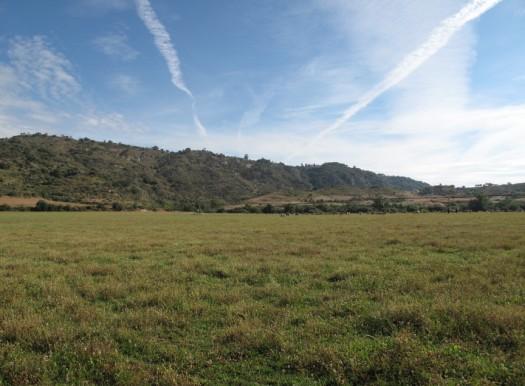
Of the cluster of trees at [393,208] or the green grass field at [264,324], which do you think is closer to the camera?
the green grass field at [264,324]

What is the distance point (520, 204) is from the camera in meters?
108

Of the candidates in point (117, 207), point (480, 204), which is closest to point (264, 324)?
point (117, 207)

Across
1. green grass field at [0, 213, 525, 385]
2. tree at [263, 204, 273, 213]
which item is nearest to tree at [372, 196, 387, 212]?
tree at [263, 204, 273, 213]

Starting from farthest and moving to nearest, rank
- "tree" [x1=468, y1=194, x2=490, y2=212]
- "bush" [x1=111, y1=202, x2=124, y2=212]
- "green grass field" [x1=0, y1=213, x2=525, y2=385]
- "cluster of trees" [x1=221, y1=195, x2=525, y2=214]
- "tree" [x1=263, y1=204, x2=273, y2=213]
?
1. "tree" [x1=263, y1=204, x2=273, y2=213]
2. "bush" [x1=111, y1=202, x2=124, y2=212]
3. "tree" [x1=468, y1=194, x2=490, y2=212]
4. "cluster of trees" [x1=221, y1=195, x2=525, y2=214]
5. "green grass field" [x1=0, y1=213, x2=525, y2=385]

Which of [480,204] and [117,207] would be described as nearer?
[480,204]

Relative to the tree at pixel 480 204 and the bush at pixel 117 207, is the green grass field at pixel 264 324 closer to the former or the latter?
the bush at pixel 117 207

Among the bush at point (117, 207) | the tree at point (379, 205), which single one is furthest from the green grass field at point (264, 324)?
the tree at point (379, 205)

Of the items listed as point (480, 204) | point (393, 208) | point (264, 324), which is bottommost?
point (264, 324)

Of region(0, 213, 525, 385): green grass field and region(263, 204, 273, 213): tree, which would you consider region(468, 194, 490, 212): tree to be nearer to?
region(263, 204, 273, 213): tree

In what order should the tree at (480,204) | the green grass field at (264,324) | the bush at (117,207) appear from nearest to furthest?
the green grass field at (264,324)
the tree at (480,204)
the bush at (117,207)

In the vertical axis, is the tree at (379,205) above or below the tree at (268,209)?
above

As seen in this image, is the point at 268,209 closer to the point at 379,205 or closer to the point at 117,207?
the point at 379,205

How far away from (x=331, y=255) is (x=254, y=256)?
3.94m

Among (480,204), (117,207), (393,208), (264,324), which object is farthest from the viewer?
(393,208)
